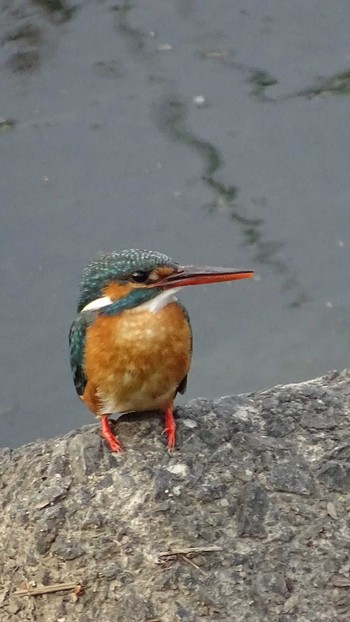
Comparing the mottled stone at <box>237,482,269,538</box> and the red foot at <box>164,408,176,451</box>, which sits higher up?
the red foot at <box>164,408,176,451</box>

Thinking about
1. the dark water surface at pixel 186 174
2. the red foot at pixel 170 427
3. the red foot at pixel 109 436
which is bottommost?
the dark water surface at pixel 186 174

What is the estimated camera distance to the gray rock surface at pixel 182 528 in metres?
2.47

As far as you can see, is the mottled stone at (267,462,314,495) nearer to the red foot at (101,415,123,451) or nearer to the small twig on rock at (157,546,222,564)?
the small twig on rock at (157,546,222,564)

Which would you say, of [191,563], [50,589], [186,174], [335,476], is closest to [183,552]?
[191,563]

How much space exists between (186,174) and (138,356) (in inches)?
122

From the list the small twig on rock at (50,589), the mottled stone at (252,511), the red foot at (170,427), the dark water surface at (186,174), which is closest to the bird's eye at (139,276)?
the red foot at (170,427)

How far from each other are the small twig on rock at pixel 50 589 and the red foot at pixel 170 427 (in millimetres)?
361

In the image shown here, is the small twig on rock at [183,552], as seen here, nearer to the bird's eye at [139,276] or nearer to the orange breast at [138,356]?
the orange breast at [138,356]

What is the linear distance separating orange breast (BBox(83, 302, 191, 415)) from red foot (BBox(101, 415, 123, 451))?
3cm

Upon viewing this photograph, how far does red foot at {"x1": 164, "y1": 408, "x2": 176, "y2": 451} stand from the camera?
8.74 ft

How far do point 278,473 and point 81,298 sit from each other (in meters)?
0.58

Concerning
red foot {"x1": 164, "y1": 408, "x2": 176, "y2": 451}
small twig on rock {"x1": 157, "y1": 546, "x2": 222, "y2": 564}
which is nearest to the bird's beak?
red foot {"x1": 164, "y1": 408, "x2": 176, "y2": 451}

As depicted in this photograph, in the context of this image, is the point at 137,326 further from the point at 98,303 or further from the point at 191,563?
the point at 191,563

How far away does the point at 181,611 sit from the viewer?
2439 mm
